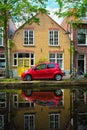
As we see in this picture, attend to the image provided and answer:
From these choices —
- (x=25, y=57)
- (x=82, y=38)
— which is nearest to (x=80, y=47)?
(x=82, y=38)

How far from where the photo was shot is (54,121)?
38.8 ft

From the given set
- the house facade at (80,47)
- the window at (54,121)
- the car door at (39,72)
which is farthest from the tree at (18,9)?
the window at (54,121)

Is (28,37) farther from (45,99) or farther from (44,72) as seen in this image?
(45,99)

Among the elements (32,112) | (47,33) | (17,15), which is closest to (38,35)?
(47,33)

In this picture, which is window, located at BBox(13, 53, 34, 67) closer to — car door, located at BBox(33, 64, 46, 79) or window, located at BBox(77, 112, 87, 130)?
car door, located at BBox(33, 64, 46, 79)

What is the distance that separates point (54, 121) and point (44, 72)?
85.1ft

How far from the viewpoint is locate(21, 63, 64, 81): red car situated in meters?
37.3

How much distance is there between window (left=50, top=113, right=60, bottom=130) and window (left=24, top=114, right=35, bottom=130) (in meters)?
0.60

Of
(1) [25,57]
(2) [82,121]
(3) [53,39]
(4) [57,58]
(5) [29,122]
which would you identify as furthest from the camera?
(3) [53,39]

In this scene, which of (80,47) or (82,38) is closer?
(80,47)

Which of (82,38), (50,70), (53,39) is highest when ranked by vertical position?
(82,38)

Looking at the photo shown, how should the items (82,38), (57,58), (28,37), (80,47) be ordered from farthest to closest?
(82,38), (80,47), (57,58), (28,37)

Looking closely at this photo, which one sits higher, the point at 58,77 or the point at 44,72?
the point at 44,72

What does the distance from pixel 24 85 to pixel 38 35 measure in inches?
657
